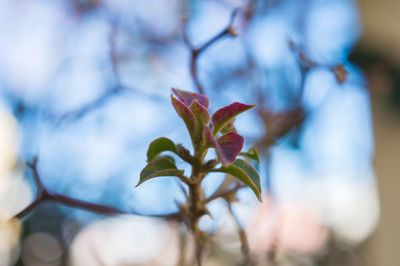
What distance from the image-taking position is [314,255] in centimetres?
71

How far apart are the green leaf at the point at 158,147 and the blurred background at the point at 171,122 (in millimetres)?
98

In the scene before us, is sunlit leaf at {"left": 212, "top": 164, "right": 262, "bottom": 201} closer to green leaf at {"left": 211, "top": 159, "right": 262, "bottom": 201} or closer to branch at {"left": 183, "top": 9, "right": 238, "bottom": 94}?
green leaf at {"left": 211, "top": 159, "right": 262, "bottom": 201}

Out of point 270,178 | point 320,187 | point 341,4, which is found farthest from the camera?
point 341,4

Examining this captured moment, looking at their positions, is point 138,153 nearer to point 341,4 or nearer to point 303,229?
point 303,229

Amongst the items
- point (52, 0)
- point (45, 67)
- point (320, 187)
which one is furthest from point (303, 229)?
point (52, 0)

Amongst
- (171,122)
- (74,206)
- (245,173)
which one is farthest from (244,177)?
(171,122)

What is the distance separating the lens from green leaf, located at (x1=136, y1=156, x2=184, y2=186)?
16cm

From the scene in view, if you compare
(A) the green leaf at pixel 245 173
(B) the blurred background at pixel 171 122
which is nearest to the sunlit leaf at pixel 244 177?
(A) the green leaf at pixel 245 173

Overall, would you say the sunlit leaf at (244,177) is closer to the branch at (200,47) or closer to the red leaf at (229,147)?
the red leaf at (229,147)

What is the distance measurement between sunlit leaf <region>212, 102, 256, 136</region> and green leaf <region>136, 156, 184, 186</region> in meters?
0.03

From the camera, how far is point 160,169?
0.16 metres

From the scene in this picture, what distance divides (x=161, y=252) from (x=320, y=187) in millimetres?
341

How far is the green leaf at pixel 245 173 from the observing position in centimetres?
16

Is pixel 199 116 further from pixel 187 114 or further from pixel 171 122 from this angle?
pixel 171 122
